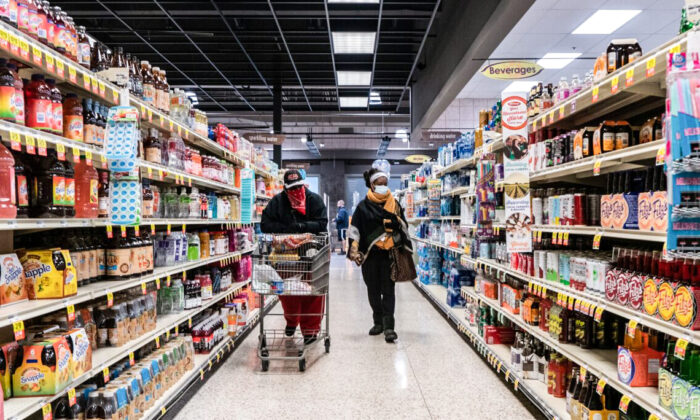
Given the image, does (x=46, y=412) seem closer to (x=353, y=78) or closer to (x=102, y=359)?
(x=102, y=359)

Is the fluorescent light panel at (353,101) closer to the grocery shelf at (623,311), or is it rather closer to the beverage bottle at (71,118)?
the grocery shelf at (623,311)

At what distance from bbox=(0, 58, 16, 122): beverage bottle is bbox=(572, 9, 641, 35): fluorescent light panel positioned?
7.04m

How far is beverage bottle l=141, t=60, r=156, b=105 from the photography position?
140 inches

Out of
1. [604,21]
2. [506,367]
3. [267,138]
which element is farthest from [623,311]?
[267,138]

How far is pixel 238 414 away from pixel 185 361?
2.22 ft

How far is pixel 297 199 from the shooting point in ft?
17.0

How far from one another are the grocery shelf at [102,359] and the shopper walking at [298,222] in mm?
808

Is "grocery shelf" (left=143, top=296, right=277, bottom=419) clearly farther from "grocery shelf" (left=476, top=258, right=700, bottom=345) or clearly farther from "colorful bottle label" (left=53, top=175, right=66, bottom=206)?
"grocery shelf" (left=476, top=258, right=700, bottom=345)

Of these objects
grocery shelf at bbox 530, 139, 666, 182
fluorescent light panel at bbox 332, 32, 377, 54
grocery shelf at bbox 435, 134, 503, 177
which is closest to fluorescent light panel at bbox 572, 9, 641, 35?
grocery shelf at bbox 435, 134, 503, 177

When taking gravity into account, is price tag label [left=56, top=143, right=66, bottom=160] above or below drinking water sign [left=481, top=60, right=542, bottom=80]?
below

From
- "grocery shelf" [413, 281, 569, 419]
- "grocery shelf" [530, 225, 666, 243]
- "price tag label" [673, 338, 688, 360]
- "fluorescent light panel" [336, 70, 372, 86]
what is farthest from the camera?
"fluorescent light panel" [336, 70, 372, 86]

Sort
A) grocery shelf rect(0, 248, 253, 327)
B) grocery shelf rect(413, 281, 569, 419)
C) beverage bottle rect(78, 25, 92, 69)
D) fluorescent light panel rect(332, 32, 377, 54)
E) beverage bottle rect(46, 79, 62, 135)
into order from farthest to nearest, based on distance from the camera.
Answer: fluorescent light panel rect(332, 32, 377, 54) → grocery shelf rect(413, 281, 569, 419) → beverage bottle rect(78, 25, 92, 69) → beverage bottle rect(46, 79, 62, 135) → grocery shelf rect(0, 248, 253, 327)

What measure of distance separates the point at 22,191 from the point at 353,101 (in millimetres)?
14229

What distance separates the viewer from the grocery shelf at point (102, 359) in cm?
211
